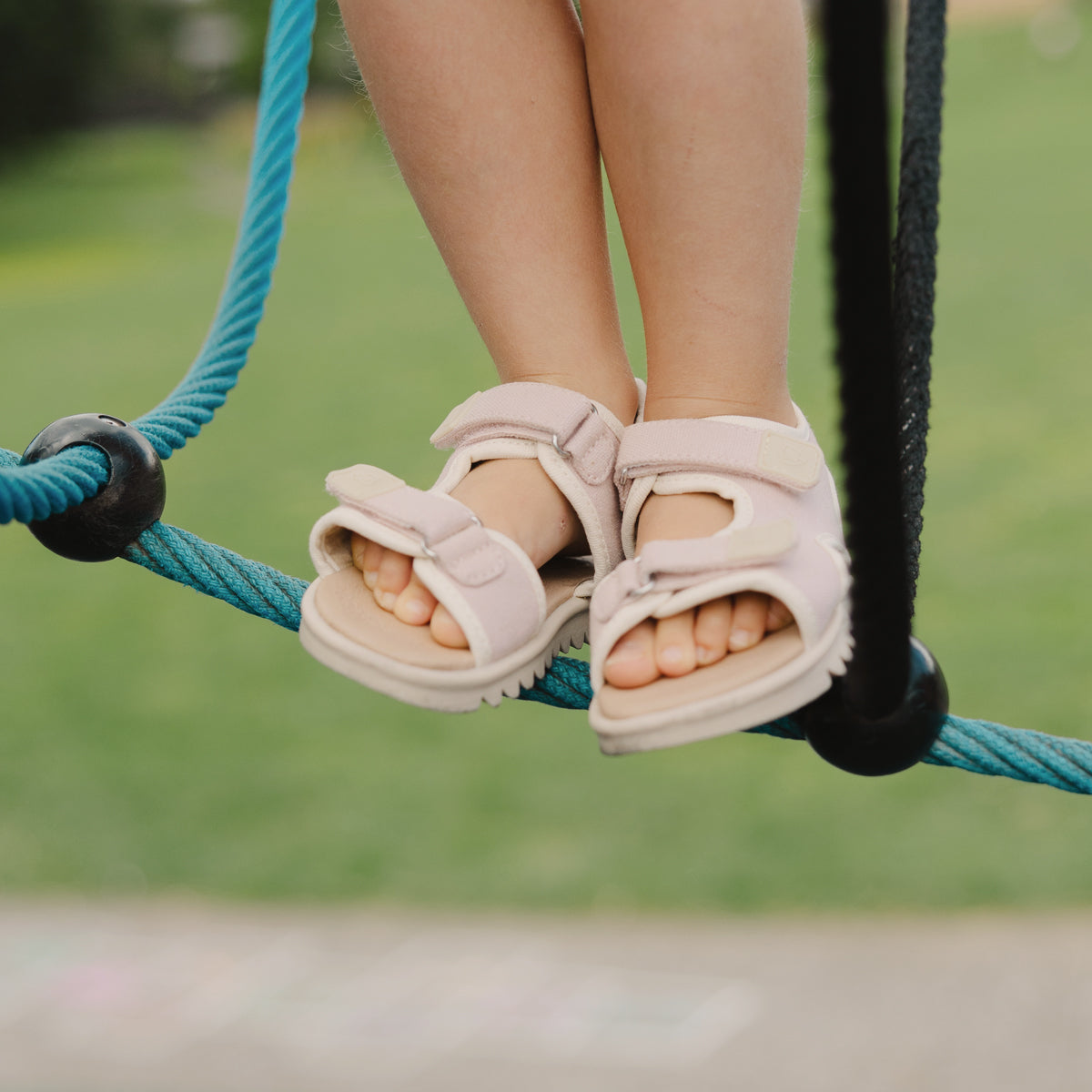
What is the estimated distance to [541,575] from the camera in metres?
0.72

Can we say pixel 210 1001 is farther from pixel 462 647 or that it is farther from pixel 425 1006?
pixel 462 647

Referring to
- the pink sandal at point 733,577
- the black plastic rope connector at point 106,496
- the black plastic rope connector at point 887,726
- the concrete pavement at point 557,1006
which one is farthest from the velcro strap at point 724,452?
the concrete pavement at point 557,1006

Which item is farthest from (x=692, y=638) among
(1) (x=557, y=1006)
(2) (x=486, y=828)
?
(2) (x=486, y=828)

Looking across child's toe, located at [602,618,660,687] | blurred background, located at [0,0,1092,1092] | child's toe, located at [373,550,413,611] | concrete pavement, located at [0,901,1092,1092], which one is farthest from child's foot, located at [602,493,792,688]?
concrete pavement, located at [0,901,1092,1092]

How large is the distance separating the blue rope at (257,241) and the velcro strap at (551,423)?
0.56 ft

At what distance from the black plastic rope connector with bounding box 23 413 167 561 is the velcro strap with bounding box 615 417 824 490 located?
0.26m

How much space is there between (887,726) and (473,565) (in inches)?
7.4

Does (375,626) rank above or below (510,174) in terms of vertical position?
below

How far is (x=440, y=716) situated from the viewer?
148 inches

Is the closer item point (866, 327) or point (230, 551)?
point (866, 327)

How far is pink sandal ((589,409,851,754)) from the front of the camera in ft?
1.88

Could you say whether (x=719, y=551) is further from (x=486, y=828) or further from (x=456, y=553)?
(x=486, y=828)

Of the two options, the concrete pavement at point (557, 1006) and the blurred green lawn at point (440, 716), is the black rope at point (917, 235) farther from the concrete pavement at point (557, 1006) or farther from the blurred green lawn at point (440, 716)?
the concrete pavement at point (557, 1006)

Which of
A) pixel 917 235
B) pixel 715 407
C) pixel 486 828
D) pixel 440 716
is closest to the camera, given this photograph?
pixel 715 407
